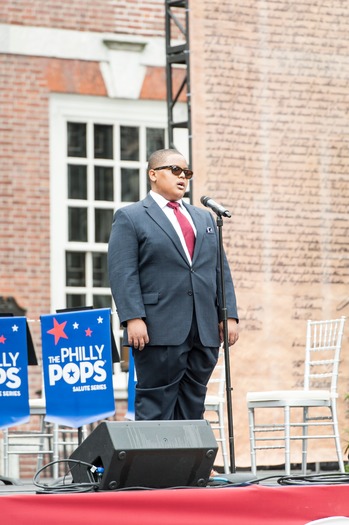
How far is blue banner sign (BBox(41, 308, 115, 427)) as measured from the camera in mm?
6520

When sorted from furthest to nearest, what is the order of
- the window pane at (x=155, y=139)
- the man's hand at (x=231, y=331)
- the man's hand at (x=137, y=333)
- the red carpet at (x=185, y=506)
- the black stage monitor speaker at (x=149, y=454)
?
the window pane at (x=155, y=139) → the man's hand at (x=231, y=331) → the man's hand at (x=137, y=333) → the black stage monitor speaker at (x=149, y=454) → the red carpet at (x=185, y=506)

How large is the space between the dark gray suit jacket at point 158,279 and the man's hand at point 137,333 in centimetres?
3

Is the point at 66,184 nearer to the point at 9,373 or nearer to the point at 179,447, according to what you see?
the point at 9,373

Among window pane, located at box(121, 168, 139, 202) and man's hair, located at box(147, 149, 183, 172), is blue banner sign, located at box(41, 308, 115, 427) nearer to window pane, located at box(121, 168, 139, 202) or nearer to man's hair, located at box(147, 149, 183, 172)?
man's hair, located at box(147, 149, 183, 172)

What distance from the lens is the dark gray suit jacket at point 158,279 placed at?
515cm

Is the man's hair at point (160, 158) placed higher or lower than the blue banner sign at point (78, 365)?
higher

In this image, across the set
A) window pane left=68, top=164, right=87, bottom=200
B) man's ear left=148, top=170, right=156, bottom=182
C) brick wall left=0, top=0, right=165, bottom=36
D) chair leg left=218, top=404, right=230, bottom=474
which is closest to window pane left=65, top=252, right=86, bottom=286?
window pane left=68, top=164, right=87, bottom=200

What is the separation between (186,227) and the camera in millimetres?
5316

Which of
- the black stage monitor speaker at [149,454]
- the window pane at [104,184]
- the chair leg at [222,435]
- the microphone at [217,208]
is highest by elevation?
the window pane at [104,184]

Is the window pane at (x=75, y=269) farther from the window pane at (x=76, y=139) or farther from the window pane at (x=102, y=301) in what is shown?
the window pane at (x=76, y=139)

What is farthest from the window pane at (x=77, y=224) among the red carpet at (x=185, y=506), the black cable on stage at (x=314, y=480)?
the red carpet at (x=185, y=506)

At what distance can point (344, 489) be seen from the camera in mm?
4188

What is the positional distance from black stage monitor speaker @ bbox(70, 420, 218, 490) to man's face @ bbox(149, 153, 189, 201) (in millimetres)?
1168

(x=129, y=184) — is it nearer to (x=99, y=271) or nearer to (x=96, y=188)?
(x=96, y=188)
